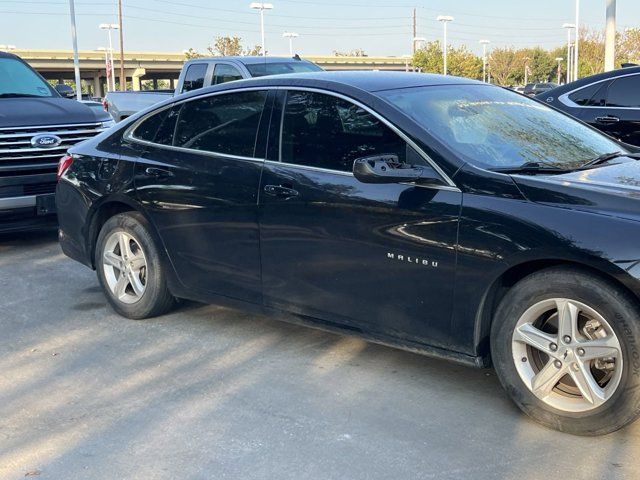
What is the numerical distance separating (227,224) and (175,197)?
51 centimetres

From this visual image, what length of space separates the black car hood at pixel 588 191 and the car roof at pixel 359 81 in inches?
45.0

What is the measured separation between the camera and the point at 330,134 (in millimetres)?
4473

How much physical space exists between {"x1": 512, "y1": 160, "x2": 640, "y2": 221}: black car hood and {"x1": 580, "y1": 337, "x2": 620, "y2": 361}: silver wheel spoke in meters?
0.56

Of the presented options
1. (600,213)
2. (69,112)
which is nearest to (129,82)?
(69,112)

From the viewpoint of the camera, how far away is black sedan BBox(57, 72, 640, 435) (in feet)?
11.7

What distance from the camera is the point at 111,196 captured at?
5484 millimetres

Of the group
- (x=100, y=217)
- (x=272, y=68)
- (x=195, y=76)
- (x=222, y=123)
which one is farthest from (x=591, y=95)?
(x=195, y=76)

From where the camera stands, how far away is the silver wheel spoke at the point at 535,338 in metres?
3.64

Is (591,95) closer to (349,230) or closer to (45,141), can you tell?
(349,230)

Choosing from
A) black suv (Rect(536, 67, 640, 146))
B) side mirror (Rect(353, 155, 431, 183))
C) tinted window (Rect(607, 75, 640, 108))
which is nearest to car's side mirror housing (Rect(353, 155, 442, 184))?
side mirror (Rect(353, 155, 431, 183))

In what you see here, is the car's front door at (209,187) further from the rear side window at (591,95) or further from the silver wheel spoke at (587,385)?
the rear side window at (591,95)

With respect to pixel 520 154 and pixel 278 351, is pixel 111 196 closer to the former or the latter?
pixel 278 351

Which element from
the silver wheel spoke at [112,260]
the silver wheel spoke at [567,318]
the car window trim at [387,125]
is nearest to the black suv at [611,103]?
the car window trim at [387,125]

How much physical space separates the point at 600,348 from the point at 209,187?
2538mm
